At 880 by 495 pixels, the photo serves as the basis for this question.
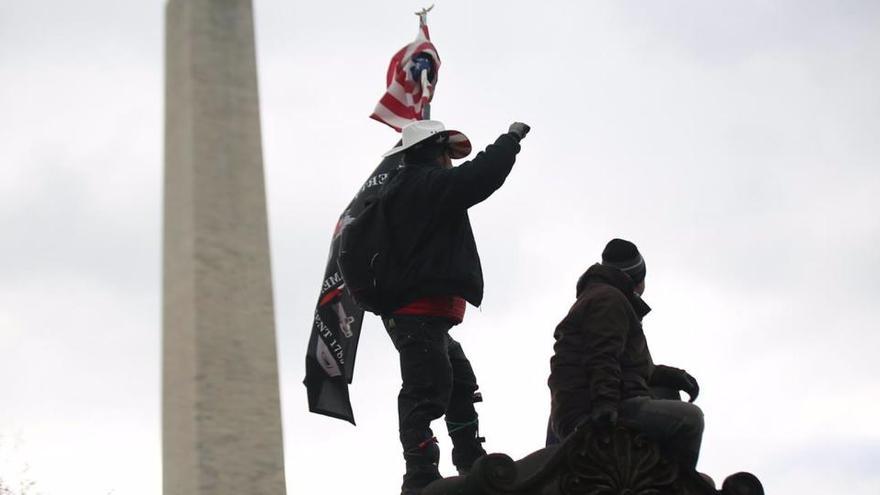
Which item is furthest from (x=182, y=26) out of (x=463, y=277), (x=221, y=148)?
(x=463, y=277)

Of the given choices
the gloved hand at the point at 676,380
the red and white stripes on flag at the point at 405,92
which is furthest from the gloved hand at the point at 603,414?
the red and white stripes on flag at the point at 405,92

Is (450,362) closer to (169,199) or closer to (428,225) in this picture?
(428,225)

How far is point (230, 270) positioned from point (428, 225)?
2.27m

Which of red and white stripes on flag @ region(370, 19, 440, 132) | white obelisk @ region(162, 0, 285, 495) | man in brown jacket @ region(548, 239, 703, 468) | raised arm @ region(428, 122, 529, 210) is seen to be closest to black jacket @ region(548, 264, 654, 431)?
man in brown jacket @ region(548, 239, 703, 468)

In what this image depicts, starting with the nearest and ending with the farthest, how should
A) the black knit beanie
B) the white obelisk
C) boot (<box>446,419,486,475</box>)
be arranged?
the white obelisk, the black knit beanie, boot (<box>446,419,486,475</box>)

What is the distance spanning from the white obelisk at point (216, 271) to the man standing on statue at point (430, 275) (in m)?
1.89

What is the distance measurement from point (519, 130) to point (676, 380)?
1.61 metres

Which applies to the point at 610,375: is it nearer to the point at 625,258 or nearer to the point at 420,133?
the point at 625,258

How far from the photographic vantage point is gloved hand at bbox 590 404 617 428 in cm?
855

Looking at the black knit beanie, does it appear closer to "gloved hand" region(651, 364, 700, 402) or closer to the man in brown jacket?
the man in brown jacket

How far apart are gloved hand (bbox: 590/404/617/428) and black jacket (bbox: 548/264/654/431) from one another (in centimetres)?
2

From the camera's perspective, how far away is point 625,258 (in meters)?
9.20

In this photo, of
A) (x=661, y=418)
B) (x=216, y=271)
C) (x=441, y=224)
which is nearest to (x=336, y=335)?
(x=441, y=224)

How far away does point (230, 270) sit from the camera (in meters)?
6.97
